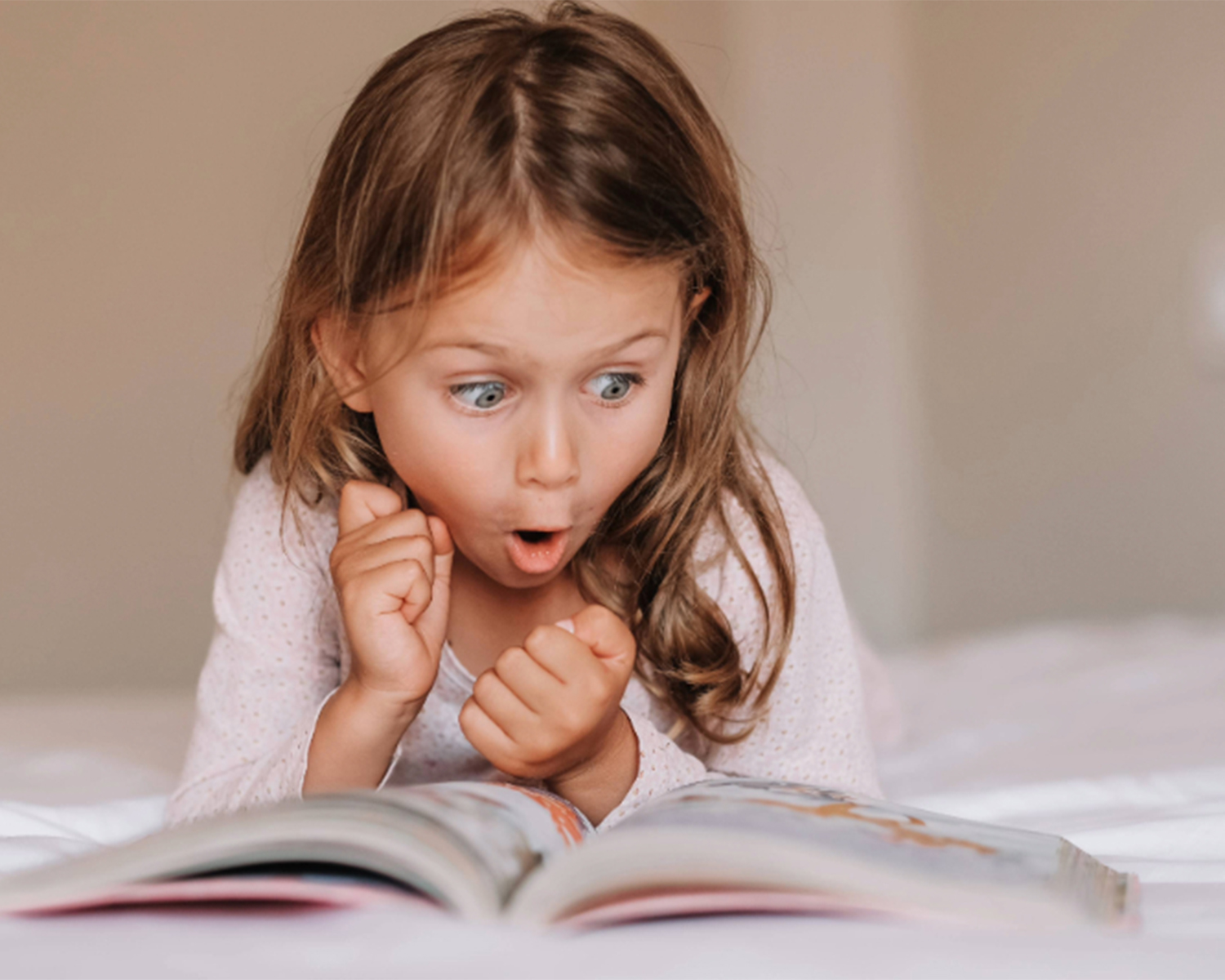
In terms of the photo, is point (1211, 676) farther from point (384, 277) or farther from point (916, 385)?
point (916, 385)

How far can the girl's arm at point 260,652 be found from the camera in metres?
0.96

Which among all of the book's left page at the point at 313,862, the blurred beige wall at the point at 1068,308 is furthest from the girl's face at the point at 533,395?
the blurred beige wall at the point at 1068,308

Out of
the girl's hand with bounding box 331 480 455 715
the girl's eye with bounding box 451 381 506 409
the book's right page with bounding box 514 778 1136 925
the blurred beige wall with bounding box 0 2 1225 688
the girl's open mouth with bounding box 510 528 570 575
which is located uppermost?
the blurred beige wall with bounding box 0 2 1225 688

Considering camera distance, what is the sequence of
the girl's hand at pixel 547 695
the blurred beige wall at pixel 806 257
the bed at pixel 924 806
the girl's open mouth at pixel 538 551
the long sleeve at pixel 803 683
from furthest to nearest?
the blurred beige wall at pixel 806 257, the long sleeve at pixel 803 683, the girl's open mouth at pixel 538 551, the girl's hand at pixel 547 695, the bed at pixel 924 806

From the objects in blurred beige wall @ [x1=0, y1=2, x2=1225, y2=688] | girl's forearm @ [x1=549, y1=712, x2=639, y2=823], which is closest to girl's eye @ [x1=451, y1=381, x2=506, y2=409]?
girl's forearm @ [x1=549, y1=712, x2=639, y2=823]

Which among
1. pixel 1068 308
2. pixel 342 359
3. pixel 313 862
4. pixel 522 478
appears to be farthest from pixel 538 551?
pixel 1068 308

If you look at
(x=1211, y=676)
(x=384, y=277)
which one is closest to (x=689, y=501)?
(x=384, y=277)

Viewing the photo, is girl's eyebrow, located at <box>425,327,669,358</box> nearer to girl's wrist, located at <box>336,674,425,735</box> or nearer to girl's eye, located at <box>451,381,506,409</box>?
girl's eye, located at <box>451,381,506,409</box>

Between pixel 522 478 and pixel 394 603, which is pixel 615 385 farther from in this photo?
pixel 394 603

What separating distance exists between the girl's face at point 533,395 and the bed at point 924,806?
1.08ft

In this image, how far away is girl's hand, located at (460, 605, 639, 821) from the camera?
0.75 m

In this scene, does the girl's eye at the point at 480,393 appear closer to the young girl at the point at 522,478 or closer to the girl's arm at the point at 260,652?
the young girl at the point at 522,478

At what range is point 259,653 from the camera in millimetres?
1015

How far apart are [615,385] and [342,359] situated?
0.21 m
